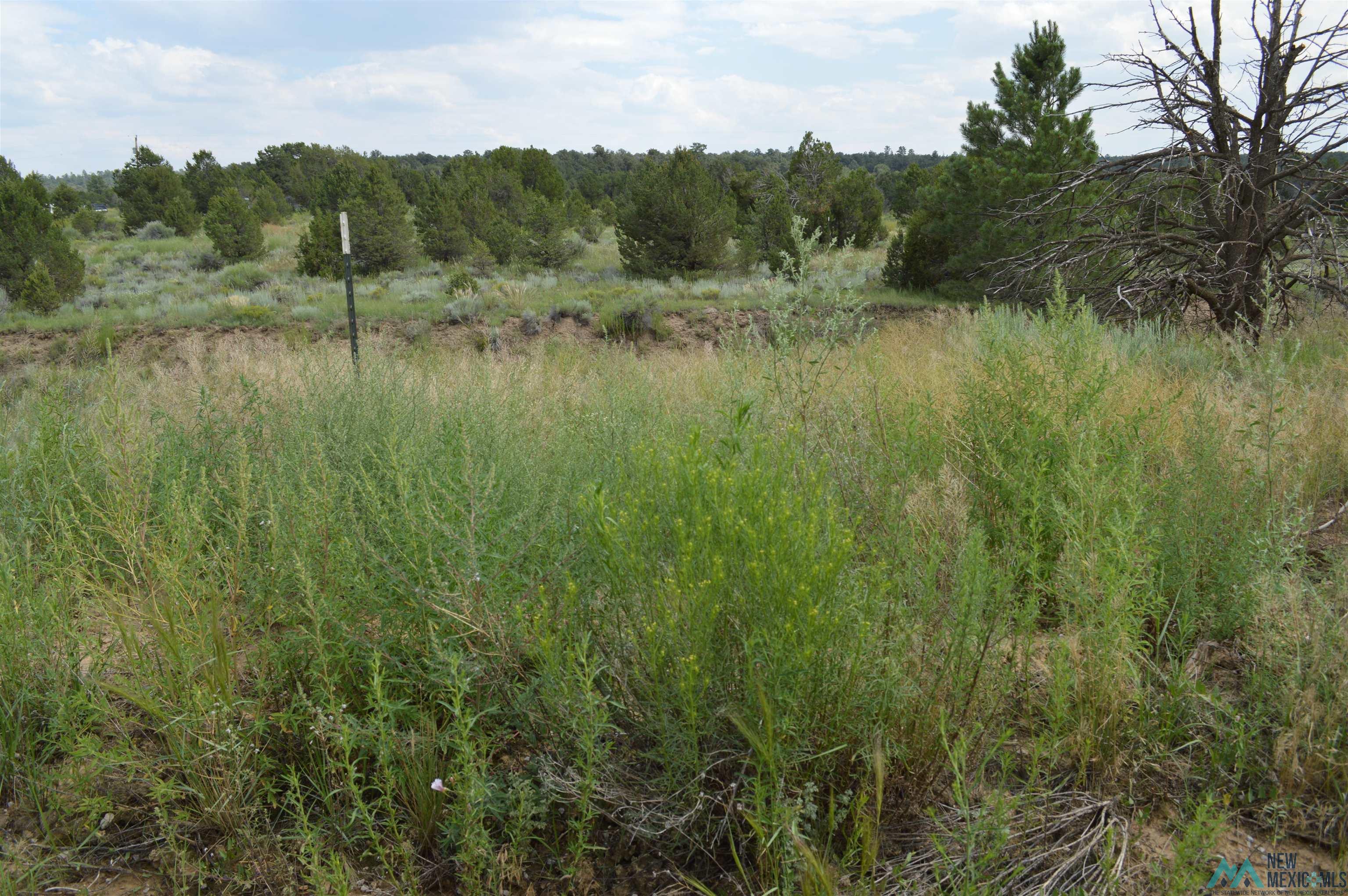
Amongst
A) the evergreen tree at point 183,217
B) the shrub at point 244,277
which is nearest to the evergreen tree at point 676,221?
the shrub at point 244,277

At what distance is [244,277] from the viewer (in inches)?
797

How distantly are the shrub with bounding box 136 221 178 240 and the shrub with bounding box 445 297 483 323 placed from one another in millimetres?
19654

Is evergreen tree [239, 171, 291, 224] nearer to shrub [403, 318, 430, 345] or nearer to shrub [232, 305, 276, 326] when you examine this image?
shrub [232, 305, 276, 326]

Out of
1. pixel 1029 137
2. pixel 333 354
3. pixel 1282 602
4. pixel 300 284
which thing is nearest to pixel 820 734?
pixel 1282 602

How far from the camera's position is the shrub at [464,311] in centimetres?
1451

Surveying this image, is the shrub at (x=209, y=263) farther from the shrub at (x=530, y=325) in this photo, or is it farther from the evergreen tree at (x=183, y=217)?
the shrub at (x=530, y=325)

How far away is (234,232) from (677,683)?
Result: 25.8m

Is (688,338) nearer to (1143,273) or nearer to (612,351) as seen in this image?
(612,351)

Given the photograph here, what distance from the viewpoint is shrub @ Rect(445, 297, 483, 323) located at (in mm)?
14508

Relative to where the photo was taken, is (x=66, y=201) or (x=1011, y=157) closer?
(x=1011, y=157)

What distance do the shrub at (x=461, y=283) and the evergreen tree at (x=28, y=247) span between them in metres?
8.44

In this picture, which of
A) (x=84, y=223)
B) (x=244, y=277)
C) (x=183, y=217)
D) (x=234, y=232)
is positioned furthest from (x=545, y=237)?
(x=84, y=223)

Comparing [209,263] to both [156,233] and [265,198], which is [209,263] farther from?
[265,198]

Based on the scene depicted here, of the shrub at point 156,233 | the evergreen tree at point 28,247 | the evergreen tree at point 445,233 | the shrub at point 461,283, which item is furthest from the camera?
the shrub at point 156,233
